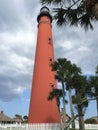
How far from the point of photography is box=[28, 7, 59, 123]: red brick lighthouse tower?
93.4 feet

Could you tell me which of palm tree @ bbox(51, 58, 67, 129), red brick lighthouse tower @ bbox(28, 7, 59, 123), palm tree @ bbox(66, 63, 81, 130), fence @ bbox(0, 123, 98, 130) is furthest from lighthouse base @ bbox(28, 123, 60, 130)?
palm tree @ bbox(51, 58, 67, 129)

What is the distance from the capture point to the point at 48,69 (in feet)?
98.0

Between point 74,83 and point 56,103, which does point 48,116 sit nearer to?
point 56,103

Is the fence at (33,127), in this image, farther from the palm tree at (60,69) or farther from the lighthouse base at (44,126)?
the palm tree at (60,69)

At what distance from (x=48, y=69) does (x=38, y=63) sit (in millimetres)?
1362

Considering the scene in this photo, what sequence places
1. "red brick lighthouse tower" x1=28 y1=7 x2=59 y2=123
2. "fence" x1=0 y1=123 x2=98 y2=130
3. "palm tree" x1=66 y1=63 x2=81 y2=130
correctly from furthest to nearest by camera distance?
"red brick lighthouse tower" x1=28 y1=7 x2=59 y2=123, "palm tree" x1=66 y1=63 x2=81 y2=130, "fence" x1=0 y1=123 x2=98 y2=130

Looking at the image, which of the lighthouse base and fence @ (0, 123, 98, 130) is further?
the lighthouse base

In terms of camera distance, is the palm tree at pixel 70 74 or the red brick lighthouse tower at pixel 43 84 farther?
the red brick lighthouse tower at pixel 43 84

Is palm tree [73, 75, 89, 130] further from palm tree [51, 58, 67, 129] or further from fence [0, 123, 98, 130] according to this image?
fence [0, 123, 98, 130]

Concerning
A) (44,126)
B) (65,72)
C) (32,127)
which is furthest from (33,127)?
(65,72)

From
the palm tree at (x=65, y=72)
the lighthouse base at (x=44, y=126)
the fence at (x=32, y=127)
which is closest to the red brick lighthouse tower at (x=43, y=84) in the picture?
the lighthouse base at (x=44, y=126)

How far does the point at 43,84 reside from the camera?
2914 cm

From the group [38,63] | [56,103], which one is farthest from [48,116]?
[38,63]

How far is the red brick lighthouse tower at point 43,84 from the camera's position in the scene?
93.4ft
